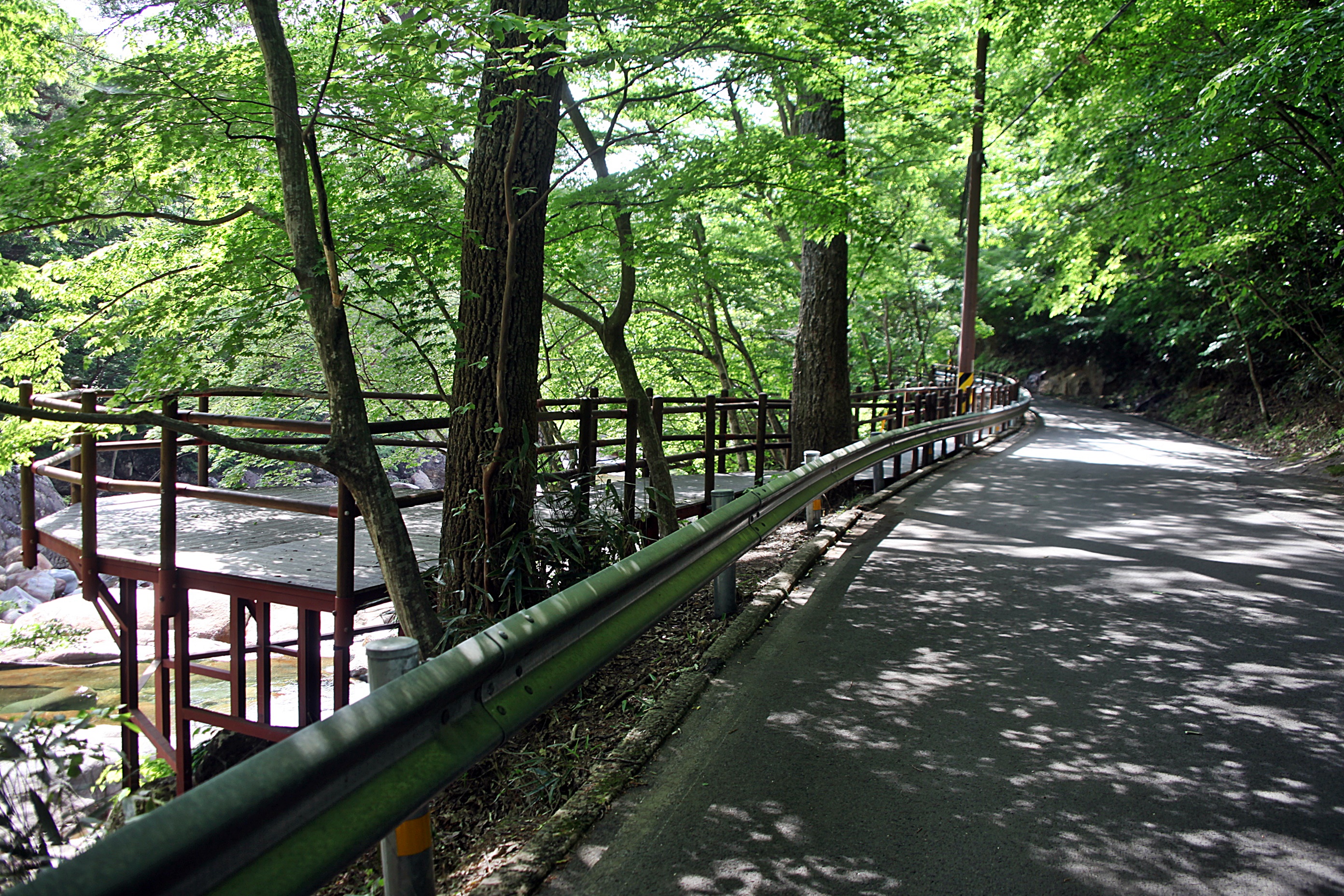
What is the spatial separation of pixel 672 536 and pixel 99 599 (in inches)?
295

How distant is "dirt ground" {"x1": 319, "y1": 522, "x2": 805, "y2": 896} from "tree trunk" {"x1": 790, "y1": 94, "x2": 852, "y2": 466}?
664 cm

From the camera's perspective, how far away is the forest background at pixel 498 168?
582 cm

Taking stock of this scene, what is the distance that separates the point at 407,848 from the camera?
2.51 m

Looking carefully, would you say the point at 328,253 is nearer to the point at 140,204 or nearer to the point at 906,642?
the point at 140,204

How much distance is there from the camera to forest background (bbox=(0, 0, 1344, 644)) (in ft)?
19.1

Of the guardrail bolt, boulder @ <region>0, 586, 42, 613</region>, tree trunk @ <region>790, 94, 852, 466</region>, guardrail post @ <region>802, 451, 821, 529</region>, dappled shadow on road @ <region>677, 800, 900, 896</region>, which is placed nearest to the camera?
dappled shadow on road @ <region>677, 800, 900, 896</region>

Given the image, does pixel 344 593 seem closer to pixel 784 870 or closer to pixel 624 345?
pixel 784 870

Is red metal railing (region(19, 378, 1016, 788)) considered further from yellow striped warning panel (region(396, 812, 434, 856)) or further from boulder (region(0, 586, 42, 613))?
boulder (region(0, 586, 42, 613))

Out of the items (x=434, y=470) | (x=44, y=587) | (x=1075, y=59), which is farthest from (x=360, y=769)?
(x=434, y=470)

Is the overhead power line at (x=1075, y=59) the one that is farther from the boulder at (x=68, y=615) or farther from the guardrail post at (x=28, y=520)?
the boulder at (x=68, y=615)

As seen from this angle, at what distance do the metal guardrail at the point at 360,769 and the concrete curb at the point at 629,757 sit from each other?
0.54 m

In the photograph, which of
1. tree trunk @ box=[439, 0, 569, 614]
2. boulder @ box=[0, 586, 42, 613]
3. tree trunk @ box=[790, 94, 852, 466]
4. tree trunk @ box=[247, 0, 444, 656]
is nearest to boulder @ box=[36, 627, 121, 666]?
boulder @ box=[0, 586, 42, 613]

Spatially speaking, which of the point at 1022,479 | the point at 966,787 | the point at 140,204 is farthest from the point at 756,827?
the point at 1022,479

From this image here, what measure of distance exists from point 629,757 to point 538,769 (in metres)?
0.75
